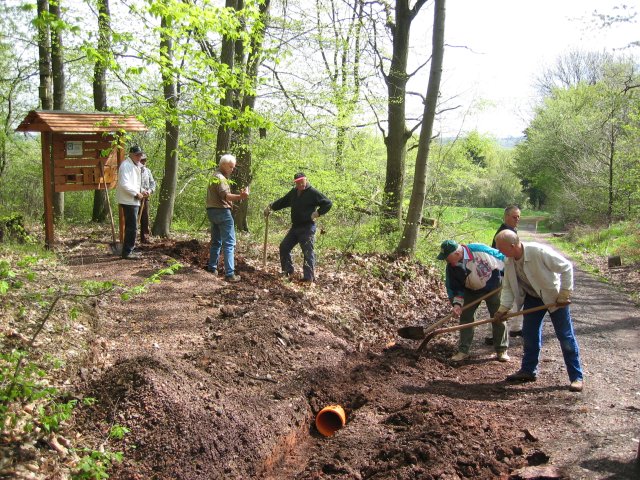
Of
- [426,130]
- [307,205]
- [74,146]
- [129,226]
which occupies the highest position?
[426,130]

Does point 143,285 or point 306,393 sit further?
point 306,393

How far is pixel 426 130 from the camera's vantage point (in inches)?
442

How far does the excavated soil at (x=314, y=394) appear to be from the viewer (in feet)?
13.5

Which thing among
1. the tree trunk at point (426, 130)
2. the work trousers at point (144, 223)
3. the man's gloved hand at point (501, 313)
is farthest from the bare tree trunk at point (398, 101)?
the man's gloved hand at point (501, 313)

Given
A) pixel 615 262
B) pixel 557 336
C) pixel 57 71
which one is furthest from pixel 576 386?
pixel 57 71

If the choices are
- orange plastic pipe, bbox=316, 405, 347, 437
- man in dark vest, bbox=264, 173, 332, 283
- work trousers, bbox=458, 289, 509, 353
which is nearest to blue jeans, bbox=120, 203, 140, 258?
man in dark vest, bbox=264, 173, 332, 283

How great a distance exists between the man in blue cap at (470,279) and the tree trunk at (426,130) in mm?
4655

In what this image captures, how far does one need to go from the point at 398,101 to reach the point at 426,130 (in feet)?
8.79

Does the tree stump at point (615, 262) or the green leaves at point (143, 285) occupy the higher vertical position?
the green leaves at point (143, 285)

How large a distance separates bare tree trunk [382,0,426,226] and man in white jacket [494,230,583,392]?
23.9ft

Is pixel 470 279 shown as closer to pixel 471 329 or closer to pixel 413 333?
pixel 471 329

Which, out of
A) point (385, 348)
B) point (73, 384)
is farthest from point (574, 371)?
point (73, 384)

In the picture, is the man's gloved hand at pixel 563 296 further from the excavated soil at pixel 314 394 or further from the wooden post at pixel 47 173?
the wooden post at pixel 47 173

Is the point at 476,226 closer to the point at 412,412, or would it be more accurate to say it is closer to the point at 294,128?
the point at 294,128
